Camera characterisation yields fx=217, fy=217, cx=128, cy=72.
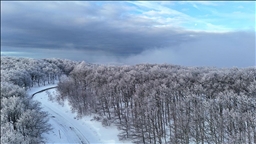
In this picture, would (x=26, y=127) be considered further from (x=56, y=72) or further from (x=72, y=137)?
(x=56, y=72)

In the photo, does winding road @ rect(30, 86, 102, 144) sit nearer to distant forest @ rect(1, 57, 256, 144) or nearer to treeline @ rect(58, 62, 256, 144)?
distant forest @ rect(1, 57, 256, 144)

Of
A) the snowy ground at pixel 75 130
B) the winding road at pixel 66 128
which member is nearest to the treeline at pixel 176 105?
the snowy ground at pixel 75 130

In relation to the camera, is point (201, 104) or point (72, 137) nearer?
point (201, 104)

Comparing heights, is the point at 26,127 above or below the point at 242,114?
below

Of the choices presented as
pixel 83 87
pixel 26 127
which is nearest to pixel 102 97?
pixel 83 87

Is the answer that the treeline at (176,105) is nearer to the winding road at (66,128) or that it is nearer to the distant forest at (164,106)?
the distant forest at (164,106)

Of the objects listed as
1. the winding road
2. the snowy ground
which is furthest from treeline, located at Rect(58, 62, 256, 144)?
the winding road
